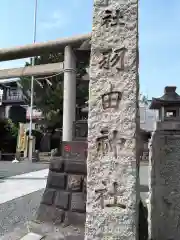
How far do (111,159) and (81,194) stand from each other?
147 centimetres

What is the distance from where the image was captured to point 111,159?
8.82 ft

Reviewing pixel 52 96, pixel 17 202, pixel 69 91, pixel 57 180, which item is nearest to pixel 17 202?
pixel 17 202

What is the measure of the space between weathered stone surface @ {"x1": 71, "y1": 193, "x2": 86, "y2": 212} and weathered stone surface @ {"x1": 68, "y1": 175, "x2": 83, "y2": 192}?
82 millimetres

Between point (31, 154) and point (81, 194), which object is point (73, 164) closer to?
point (81, 194)

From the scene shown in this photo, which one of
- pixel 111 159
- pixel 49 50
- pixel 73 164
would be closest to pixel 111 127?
pixel 111 159

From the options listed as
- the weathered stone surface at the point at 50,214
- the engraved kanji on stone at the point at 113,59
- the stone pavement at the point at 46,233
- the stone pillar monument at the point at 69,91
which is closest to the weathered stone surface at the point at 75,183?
the weathered stone surface at the point at 50,214

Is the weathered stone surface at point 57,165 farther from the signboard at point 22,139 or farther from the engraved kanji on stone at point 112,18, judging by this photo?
the signboard at point 22,139

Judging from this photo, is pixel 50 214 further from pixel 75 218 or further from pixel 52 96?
pixel 52 96

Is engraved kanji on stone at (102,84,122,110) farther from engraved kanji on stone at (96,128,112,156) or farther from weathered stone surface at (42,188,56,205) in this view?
weathered stone surface at (42,188,56,205)

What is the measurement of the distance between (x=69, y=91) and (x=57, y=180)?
4234 millimetres

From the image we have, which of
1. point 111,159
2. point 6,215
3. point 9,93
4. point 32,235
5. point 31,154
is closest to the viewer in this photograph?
point 111,159

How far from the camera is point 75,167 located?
412 centimetres

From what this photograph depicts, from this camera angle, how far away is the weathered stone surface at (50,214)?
4018mm

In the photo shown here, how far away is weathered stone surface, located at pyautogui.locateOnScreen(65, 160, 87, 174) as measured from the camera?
4.07 metres
